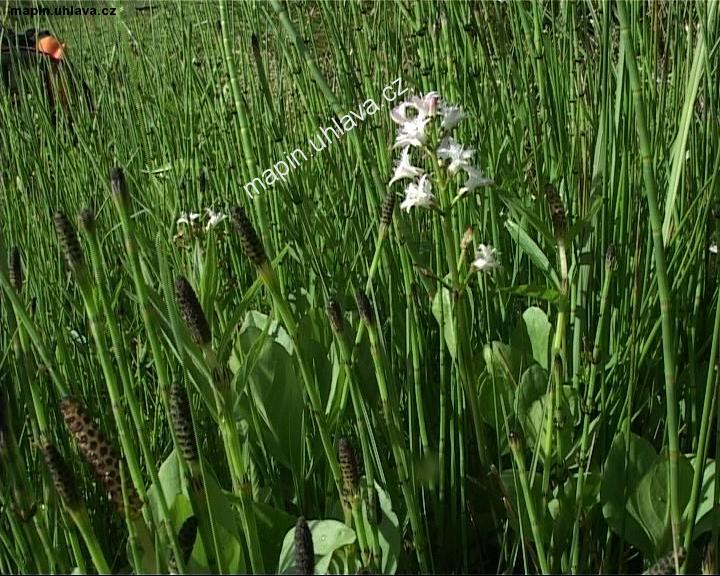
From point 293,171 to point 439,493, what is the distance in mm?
590

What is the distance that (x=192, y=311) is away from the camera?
59 cm

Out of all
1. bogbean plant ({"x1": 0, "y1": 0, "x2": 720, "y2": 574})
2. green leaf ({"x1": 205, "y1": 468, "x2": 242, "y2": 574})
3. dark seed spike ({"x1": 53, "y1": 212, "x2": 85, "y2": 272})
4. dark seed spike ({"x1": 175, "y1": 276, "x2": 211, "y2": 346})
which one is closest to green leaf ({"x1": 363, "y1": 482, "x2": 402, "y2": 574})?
bogbean plant ({"x1": 0, "y1": 0, "x2": 720, "y2": 574})

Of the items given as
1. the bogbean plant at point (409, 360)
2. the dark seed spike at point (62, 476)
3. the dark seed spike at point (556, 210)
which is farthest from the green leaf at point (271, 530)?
the dark seed spike at point (556, 210)

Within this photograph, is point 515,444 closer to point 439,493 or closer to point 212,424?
point 439,493

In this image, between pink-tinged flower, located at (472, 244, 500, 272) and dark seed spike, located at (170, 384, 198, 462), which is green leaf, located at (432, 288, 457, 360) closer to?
pink-tinged flower, located at (472, 244, 500, 272)

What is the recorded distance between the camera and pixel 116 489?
57 centimetres

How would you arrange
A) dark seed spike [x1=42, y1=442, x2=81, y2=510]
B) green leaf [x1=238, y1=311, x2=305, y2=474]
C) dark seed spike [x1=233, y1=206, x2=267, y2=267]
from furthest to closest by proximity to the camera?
1. green leaf [x1=238, y1=311, x2=305, y2=474]
2. dark seed spike [x1=233, y1=206, x2=267, y2=267]
3. dark seed spike [x1=42, y1=442, x2=81, y2=510]

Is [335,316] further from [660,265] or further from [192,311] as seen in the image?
[660,265]

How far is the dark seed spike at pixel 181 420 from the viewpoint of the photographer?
1.84 feet

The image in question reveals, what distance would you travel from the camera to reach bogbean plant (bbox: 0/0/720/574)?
24.7 inches

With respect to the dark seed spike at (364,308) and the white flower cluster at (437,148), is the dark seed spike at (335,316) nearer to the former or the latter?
the dark seed spike at (364,308)

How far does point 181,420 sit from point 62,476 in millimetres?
86

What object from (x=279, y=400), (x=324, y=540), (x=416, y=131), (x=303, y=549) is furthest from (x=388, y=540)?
(x=416, y=131)

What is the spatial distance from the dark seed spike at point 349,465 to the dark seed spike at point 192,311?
0.41 feet
